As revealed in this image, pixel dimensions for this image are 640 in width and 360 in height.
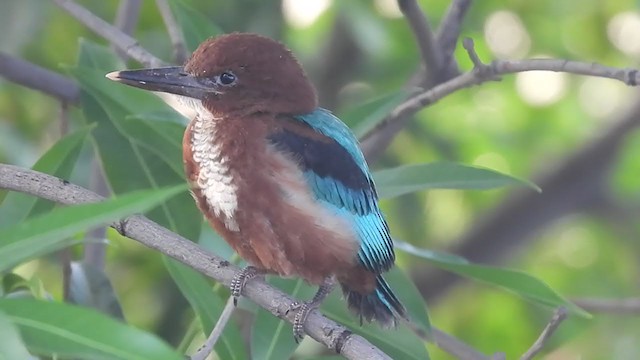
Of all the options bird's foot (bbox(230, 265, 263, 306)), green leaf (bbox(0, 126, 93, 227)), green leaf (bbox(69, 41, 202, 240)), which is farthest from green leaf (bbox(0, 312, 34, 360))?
green leaf (bbox(69, 41, 202, 240))

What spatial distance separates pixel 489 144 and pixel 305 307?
8.19 feet

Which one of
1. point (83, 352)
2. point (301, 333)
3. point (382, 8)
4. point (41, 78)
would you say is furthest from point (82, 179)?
point (83, 352)

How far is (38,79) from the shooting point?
2.86 m

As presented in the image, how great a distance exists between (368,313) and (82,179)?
1479 millimetres

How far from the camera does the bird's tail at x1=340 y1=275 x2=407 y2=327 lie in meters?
2.47

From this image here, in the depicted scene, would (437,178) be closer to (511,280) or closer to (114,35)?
(511,280)

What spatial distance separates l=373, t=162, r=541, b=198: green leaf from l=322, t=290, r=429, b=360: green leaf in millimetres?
274

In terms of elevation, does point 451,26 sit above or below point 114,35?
above

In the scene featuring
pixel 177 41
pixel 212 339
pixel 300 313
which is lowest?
pixel 212 339

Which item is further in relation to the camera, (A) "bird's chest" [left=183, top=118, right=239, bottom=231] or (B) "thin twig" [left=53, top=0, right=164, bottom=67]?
(B) "thin twig" [left=53, top=0, right=164, bottom=67]

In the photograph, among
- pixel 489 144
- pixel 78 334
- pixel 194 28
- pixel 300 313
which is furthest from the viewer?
pixel 489 144

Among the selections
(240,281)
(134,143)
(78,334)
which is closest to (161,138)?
(134,143)

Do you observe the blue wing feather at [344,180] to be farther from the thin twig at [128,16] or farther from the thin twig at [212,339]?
the thin twig at [128,16]

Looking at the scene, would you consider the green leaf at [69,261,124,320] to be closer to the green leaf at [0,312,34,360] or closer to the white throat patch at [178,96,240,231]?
the white throat patch at [178,96,240,231]
